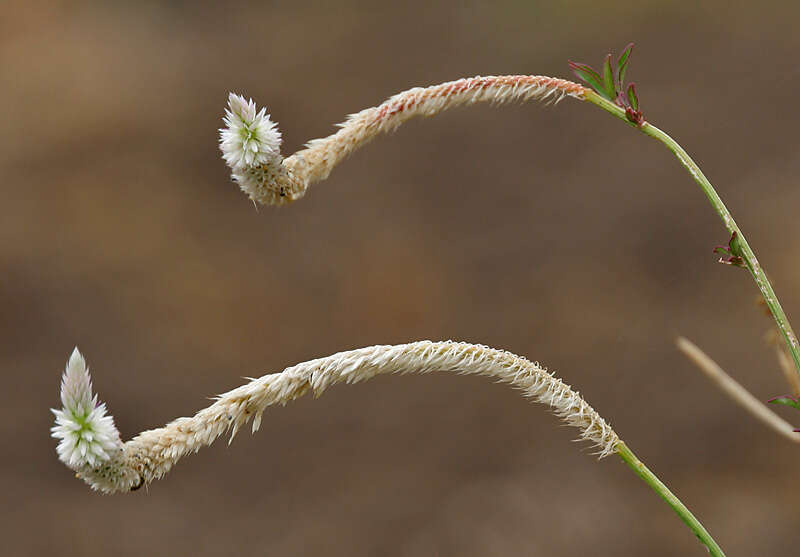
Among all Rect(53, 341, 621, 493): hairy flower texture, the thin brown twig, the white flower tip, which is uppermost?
the white flower tip

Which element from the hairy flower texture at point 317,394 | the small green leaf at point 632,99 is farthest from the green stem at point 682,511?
the small green leaf at point 632,99

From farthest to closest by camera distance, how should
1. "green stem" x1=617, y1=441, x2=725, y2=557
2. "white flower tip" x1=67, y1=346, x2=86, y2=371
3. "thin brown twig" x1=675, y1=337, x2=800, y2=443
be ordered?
"thin brown twig" x1=675, y1=337, x2=800, y2=443, "green stem" x1=617, y1=441, x2=725, y2=557, "white flower tip" x1=67, y1=346, x2=86, y2=371

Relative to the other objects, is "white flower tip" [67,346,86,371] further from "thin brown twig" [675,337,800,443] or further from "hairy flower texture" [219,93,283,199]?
"thin brown twig" [675,337,800,443]

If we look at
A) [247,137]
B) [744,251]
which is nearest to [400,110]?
[247,137]

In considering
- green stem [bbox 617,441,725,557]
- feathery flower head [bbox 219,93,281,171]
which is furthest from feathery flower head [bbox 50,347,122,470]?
green stem [bbox 617,441,725,557]

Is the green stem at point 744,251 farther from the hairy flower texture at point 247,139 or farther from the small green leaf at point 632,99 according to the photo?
the hairy flower texture at point 247,139

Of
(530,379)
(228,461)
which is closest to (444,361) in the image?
(530,379)

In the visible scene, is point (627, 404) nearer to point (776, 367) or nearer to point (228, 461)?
point (776, 367)

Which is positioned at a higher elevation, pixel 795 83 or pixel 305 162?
pixel 795 83
